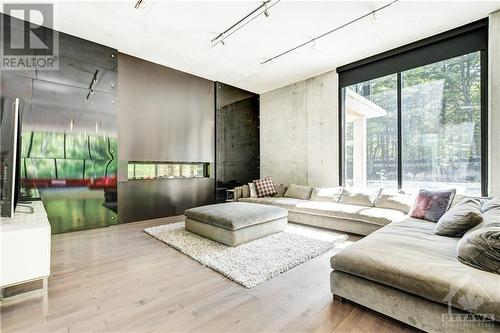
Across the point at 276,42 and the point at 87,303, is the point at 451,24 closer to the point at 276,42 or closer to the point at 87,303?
the point at 276,42

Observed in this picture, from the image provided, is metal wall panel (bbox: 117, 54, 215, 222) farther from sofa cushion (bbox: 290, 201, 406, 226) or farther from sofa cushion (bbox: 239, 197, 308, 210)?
sofa cushion (bbox: 290, 201, 406, 226)

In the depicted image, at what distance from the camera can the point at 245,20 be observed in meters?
3.50

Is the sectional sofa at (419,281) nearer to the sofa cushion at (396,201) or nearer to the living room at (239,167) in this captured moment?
the living room at (239,167)

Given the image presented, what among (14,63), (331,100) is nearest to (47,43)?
(14,63)

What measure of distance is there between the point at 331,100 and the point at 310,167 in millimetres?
1591

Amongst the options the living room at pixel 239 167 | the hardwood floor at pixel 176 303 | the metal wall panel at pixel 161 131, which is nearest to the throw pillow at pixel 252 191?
the living room at pixel 239 167

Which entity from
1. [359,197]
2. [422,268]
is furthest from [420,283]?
[359,197]

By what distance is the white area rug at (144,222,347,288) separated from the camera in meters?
2.39

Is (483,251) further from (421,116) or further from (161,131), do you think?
(161,131)

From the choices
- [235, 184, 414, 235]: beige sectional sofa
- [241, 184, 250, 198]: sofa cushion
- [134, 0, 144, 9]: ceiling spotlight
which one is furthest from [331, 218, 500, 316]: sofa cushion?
[134, 0, 144, 9]: ceiling spotlight

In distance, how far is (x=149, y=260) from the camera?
274 cm

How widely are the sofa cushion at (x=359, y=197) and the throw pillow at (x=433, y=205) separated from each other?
83 centimetres

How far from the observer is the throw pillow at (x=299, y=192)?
17.0ft

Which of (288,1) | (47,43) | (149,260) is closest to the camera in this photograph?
(149,260)
